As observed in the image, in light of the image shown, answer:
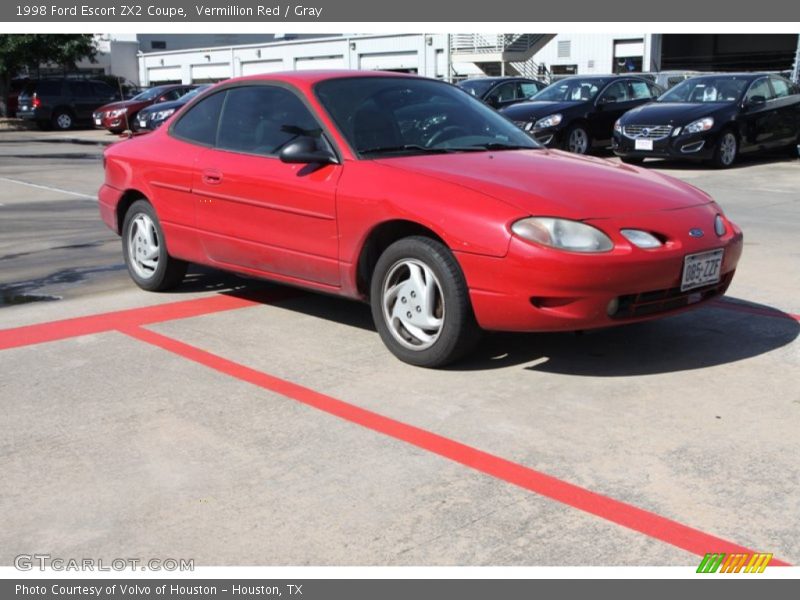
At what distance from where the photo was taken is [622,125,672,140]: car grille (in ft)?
50.2

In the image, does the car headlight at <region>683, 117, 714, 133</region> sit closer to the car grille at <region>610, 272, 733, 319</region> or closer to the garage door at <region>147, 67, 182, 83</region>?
the car grille at <region>610, 272, 733, 319</region>

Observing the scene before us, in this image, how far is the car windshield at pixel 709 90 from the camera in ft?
52.4

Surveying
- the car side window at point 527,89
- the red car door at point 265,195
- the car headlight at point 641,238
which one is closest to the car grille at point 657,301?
the car headlight at point 641,238

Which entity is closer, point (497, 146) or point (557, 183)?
point (557, 183)

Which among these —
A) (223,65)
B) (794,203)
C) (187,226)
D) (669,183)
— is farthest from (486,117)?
(223,65)

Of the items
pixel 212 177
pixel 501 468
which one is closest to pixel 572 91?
pixel 212 177

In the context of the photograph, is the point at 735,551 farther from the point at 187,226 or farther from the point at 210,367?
the point at 187,226

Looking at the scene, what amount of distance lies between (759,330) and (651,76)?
1826 cm

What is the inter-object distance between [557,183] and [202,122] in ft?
8.47

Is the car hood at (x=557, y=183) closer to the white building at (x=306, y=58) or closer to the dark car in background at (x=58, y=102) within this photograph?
the dark car in background at (x=58, y=102)

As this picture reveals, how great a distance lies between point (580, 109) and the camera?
688 inches

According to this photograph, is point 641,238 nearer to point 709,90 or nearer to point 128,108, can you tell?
point 709,90

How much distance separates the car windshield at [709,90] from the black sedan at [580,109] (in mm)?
1452
